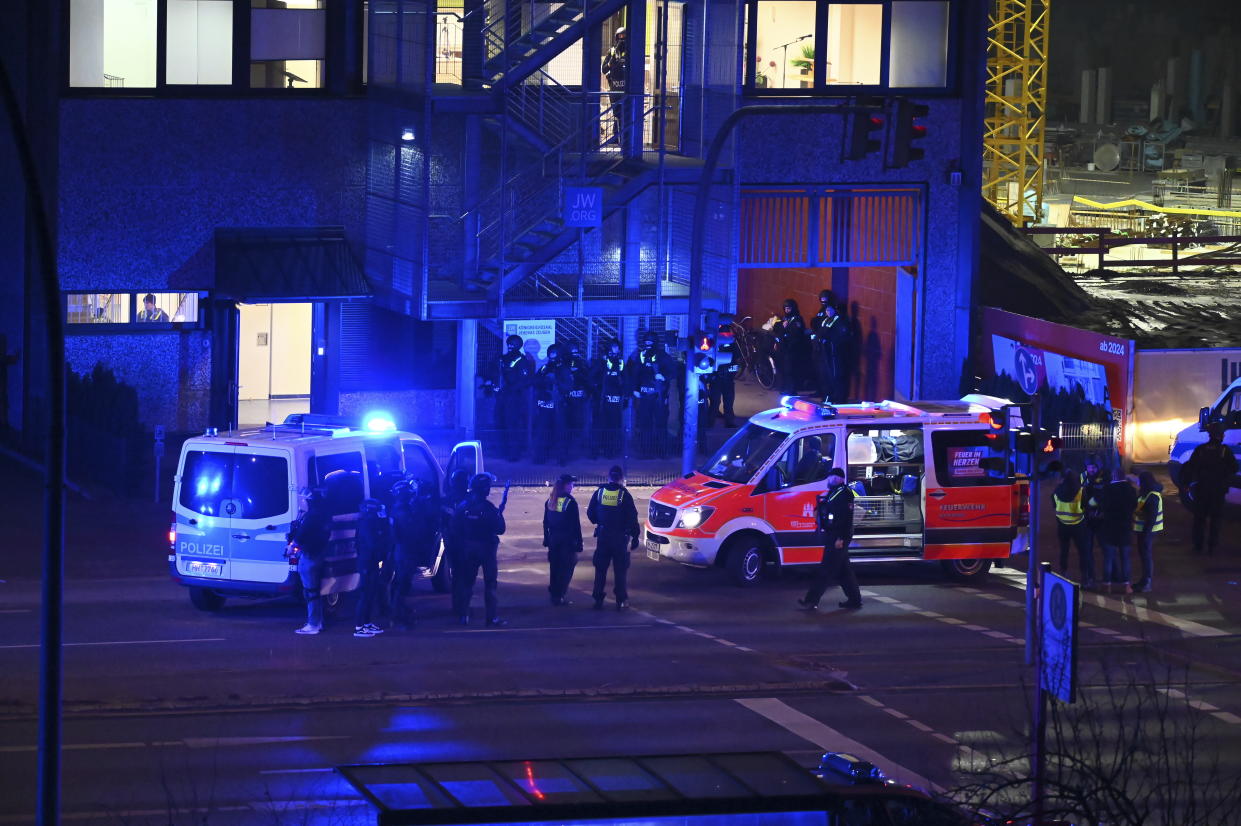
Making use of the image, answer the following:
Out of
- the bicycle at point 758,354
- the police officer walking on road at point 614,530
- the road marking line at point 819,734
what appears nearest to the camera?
the road marking line at point 819,734

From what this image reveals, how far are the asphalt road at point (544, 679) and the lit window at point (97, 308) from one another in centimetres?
845

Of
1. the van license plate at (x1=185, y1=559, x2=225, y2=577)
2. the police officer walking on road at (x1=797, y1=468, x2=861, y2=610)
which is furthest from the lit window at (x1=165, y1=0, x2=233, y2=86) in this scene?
the police officer walking on road at (x1=797, y1=468, x2=861, y2=610)

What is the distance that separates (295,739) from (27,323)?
16.4m

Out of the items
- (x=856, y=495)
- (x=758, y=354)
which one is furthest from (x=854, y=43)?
(x=856, y=495)

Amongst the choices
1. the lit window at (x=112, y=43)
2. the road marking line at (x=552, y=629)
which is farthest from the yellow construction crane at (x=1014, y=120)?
the road marking line at (x=552, y=629)

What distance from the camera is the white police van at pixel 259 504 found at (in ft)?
59.5

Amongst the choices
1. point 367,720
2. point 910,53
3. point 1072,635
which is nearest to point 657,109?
point 910,53

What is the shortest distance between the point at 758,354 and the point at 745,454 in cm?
1478

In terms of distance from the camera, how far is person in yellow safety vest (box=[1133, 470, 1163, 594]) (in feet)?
69.5

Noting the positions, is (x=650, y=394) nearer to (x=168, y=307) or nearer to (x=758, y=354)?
(x=758, y=354)

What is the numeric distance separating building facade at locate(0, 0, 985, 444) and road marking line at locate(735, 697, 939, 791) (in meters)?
14.3

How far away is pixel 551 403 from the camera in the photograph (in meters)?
28.7

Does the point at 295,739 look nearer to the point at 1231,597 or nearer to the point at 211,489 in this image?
the point at 211,489

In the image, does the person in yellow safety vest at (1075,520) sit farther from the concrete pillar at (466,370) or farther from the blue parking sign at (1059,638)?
the concrete pillar at (466,370)
